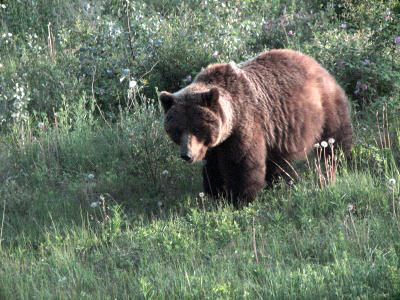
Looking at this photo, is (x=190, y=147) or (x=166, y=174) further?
(x=166, y=174)

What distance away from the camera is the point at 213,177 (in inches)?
283

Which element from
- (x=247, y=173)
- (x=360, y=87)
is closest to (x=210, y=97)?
(x=247, y=173)

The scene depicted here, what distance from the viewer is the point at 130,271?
5.68 metres

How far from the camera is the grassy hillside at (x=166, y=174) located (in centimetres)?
544

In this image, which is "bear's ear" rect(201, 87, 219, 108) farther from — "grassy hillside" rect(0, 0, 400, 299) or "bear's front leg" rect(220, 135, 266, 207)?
"grassy hillside" rect(0, 0, 400, 299)

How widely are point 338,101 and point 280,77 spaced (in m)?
0.77

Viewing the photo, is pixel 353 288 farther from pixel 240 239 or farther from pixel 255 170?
pixel 255 170

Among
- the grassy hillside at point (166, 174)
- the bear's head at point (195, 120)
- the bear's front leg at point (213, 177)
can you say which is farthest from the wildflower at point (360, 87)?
the bear's head at point (195, 120)

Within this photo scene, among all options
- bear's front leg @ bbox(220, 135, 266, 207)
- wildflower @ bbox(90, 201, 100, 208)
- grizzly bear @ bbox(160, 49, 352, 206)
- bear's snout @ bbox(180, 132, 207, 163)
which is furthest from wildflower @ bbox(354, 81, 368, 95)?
wildflower @ bbox(90, 201, 100, 208)

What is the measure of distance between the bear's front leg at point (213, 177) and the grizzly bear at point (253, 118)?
0.03ft

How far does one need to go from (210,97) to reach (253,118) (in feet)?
2.21

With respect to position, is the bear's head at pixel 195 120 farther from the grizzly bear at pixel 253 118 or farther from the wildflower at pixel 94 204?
the wildflower at pixel 94 204

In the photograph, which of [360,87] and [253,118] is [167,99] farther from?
[360,87]

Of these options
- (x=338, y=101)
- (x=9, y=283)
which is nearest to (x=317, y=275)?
(x=9, y=283)
